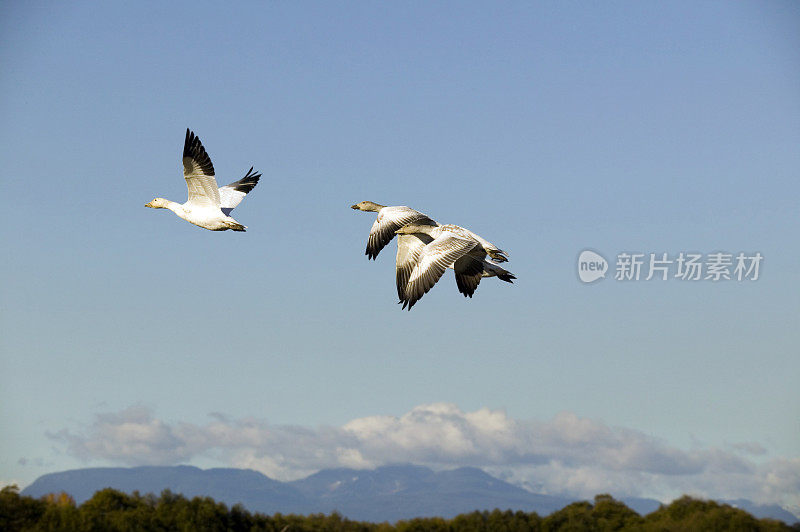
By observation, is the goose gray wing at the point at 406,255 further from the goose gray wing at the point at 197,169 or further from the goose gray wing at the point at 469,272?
the goose gray wing at the point at 197,169

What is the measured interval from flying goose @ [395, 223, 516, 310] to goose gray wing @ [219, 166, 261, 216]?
8.30m

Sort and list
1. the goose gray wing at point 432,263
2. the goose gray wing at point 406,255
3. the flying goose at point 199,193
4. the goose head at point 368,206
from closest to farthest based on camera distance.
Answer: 1. the goose gray wing at point 432,263
2. the goose gray wing at point 406,255
3. the flying goose at point 199,193
4. the goose head at point 368,206

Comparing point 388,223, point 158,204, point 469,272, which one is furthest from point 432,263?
point 158,204

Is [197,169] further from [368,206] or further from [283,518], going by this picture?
[283,518]

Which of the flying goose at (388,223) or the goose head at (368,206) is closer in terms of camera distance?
the flying goose at (388,223)

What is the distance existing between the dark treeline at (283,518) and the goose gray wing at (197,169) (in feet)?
131

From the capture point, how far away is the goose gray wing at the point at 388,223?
40.1 meters

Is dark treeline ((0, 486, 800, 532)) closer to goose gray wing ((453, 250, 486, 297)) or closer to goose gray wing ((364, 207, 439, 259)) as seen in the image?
goose gray wing ((453, 250, 486, 297))

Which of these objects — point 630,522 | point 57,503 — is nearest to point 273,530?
point 57,503

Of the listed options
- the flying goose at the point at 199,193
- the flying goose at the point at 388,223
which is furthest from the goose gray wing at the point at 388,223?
the flying goose at the point at 199,193

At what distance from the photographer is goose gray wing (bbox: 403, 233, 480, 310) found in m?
36.1

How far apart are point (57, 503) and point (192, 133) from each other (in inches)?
1825

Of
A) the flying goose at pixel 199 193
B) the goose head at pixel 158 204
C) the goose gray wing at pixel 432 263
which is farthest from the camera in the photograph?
the goose head at pixel 158 204

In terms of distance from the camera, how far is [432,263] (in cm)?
3625
